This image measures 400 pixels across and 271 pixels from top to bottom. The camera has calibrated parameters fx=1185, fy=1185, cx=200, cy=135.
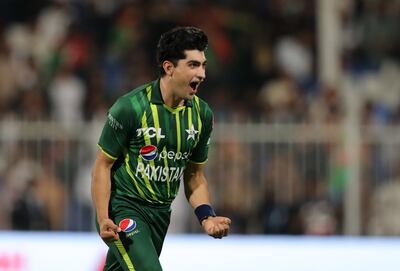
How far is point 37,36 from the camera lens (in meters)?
14.7

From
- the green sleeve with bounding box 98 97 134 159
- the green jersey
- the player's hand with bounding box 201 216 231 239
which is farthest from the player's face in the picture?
the player's hand with bounding box 201 216 231 239

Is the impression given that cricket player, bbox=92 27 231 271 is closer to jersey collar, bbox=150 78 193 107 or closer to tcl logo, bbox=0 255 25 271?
jersey collar, bbox=150 78 193 107

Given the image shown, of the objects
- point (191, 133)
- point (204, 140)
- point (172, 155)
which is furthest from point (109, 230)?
point (204, 140)

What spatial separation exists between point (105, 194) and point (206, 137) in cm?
73

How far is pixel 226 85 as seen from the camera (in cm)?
1416

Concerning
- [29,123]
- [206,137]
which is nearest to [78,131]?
[29,123]

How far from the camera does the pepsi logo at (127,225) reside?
6.86 meters

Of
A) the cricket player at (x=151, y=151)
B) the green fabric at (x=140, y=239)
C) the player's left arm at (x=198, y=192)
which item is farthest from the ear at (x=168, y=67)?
the green fabric at (x=140, y=239)

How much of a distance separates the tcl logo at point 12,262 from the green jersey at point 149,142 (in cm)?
324

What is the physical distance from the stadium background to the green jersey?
547 cm

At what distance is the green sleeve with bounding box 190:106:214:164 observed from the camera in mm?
7094

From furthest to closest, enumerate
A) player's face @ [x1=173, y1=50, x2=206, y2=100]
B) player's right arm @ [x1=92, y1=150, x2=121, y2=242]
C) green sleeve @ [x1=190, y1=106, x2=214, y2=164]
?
green sleeve @ [x1=190, y1=106, x2=214, y2=164] → player's right arm @ [x1=92, y1=150, x2=121, y2=242] → player's face @ [x1=173, y1=50, x2=206, y2=100]

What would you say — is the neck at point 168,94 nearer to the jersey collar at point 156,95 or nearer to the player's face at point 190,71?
the jersey collar at point 156,95

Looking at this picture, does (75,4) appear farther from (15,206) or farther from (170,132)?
(170,132)
